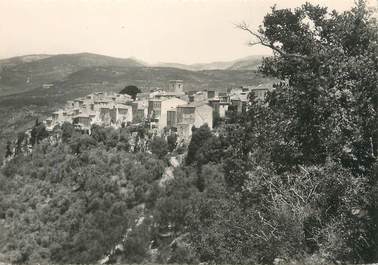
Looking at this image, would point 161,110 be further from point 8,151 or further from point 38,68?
point 38,68

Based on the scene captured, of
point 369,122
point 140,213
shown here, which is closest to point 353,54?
point 369,122

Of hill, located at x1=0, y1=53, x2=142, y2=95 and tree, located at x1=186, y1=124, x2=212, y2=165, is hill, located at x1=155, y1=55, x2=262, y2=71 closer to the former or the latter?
hill, located at x1=0, y1=53, x2=142, y2=95

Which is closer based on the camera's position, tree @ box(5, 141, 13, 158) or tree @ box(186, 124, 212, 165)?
tree @ box(186, 124, 212, 165)

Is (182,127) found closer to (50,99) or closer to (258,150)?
(258,150)

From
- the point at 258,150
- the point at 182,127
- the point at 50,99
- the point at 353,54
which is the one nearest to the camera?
the point at 353,54

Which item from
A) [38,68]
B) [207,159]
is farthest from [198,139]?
[38,68]

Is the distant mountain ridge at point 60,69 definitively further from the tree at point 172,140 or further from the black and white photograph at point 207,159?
the tree at point 172,140

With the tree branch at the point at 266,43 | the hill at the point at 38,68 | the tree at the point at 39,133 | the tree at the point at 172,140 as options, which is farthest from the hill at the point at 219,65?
the tree branch at the point at 266,43

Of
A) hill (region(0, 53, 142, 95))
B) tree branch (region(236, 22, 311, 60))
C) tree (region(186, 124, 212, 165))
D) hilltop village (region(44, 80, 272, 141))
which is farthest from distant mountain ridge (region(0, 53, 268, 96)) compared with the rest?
tree branch (region(236, 22, 311, 60))
